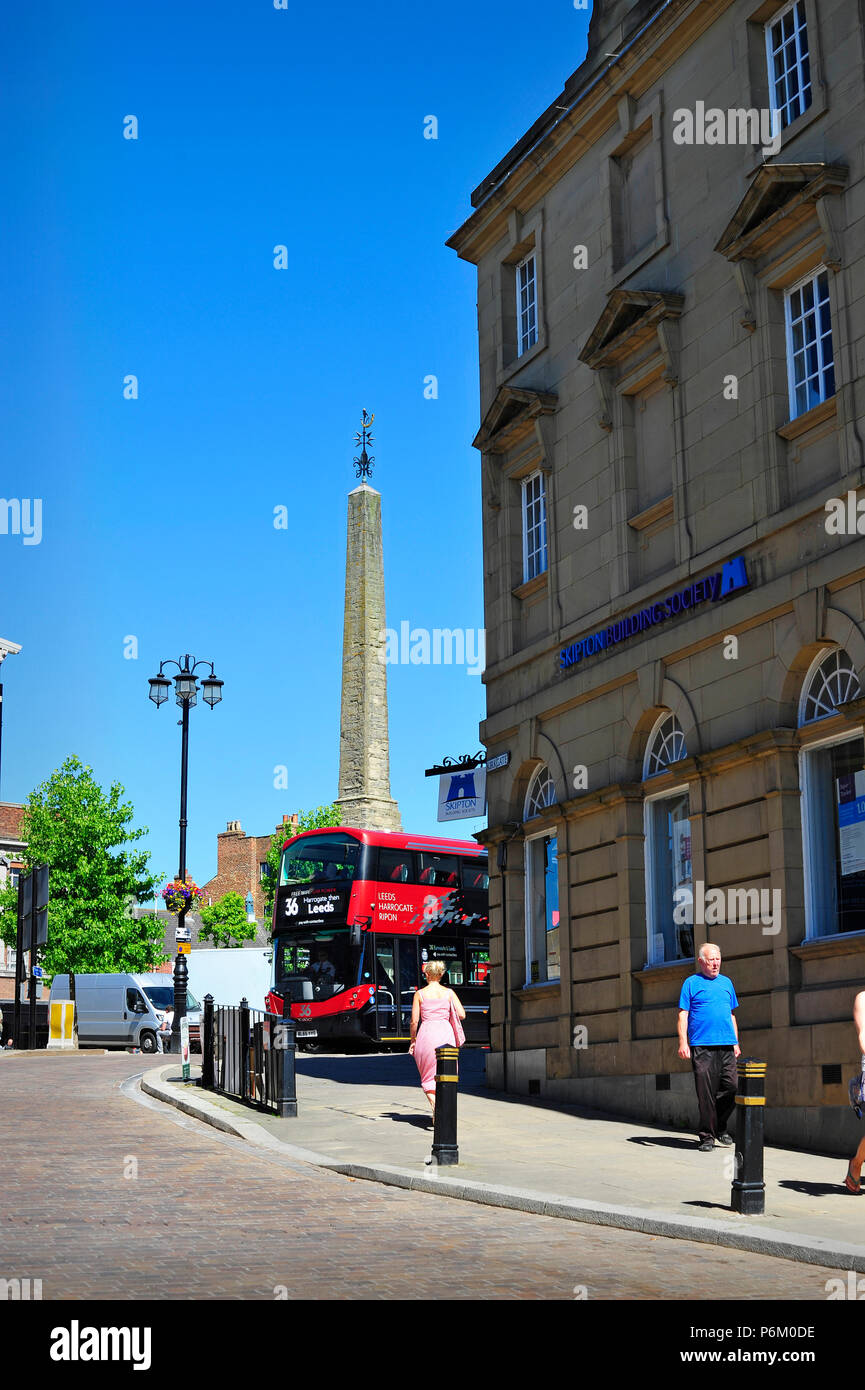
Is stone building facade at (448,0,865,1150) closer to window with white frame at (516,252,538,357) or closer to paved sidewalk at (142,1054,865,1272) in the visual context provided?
window with white frame at (516,252,538,357)

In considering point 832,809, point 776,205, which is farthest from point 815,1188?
point 776,205

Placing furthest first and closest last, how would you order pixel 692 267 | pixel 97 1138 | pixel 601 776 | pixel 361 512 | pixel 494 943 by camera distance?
pixel 361 512
pixel 494 943
pixel 601 776
pixel 692 267
pixel 97 1138

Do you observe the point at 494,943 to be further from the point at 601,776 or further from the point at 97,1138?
the point at 97,1138

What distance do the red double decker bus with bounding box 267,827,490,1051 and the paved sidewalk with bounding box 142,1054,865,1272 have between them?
10.5 meters

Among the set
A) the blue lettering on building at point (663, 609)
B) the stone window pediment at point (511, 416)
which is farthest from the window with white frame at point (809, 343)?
the stone window pediment at point (511, 416)

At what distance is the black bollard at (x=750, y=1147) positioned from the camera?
10445 mm

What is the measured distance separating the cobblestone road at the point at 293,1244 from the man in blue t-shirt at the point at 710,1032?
10.8 ft

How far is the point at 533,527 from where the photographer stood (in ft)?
72.8

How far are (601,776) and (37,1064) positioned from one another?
16449 millimetres

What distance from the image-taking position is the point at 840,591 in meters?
14.7

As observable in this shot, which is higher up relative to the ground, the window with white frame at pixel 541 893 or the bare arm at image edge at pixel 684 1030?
the window with white frame at pixel 541 893

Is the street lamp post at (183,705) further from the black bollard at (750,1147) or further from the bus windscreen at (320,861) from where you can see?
the black bollard at (750,1147)
